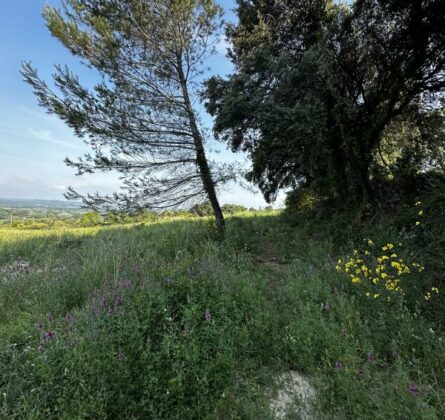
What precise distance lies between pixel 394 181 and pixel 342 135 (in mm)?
1813

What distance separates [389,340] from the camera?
8.68 feet

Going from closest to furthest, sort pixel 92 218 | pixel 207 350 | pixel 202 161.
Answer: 1. pixel 207 350
2. pixel 202 161
3. pixel 92 218

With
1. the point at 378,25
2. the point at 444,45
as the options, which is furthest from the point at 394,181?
the point at 378,25

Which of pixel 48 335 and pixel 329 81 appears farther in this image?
pixel 329 81

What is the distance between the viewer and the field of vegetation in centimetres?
203

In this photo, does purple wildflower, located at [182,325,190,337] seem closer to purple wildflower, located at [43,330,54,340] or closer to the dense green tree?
purple wildflower, located at [43,330,54,340]

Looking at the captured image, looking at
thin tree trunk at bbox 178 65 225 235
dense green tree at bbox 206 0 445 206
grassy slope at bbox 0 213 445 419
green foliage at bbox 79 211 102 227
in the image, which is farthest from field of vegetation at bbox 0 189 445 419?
dense green tree at bbox 206 0 445 206

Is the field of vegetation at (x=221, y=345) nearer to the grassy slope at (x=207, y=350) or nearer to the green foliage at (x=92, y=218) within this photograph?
the grassy slope at (x=207, y=350)

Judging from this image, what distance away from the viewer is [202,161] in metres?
7.23

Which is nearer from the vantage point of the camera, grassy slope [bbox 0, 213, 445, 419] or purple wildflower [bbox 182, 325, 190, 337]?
grassy slope [bbox 0, 213, 445, 419]

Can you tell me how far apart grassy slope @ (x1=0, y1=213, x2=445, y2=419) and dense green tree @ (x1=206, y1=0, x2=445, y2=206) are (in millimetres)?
3999

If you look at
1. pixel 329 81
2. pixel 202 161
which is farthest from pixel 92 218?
pixel 329 81

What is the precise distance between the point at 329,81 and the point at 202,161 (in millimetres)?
3528

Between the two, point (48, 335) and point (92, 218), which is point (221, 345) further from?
point (92, 218)
